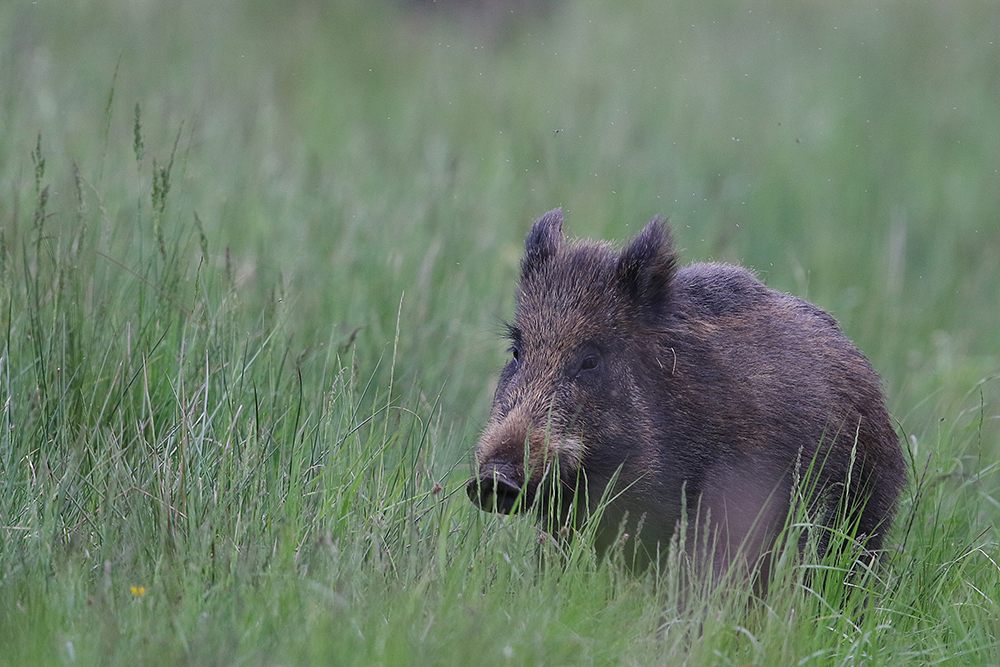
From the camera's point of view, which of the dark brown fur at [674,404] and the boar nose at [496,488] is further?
the dark brown fur at [674,404]

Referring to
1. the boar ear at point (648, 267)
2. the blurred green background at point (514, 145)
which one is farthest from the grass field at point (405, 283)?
the boar ear at point (648, 267)

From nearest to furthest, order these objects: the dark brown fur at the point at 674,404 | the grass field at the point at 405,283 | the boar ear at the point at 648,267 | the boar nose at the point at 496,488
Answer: the grass field at the point at 405,283
the boar nose at the point at 496,488
the dark brown fur at the point at 674,404
the boar ear at the point at 648,267

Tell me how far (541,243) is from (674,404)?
2.83 feet

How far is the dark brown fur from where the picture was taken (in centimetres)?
385

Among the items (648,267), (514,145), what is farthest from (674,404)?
(514,145)

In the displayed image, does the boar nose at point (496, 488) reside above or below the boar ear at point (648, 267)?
below

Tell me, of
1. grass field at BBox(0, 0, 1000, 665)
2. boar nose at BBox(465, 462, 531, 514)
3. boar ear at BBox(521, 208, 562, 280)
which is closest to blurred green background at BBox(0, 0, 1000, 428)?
grass field at BBox(0, 0, 1000, 665)

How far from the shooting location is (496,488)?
338 centimetres

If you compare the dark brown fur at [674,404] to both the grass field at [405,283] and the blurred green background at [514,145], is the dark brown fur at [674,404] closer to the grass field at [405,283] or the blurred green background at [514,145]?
the grass field at [405,283]

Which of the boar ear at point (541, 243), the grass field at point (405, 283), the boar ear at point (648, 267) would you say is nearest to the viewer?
the grass field at point (405, 283)

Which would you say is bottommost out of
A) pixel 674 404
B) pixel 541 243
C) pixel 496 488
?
pixel 496 488

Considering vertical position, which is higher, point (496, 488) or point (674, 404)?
point (674, 404)

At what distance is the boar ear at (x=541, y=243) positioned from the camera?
440 centimetres

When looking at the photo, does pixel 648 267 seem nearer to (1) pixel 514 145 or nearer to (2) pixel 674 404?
(2) pixel 674 404
